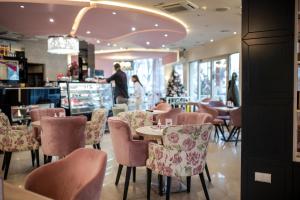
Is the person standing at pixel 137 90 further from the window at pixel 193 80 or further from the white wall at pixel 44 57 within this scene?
the window at pixel 193 80

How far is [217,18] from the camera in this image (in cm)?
752

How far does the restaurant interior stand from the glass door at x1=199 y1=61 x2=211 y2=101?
1.05 meters

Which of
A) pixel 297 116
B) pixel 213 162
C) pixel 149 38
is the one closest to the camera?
pixel 297 116

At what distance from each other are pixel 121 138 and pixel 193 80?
1065 cm

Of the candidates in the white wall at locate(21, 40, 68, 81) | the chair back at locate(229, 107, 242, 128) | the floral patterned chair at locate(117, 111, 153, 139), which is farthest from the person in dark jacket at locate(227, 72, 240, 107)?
the white wall at locate(21, 40, 68, 81)

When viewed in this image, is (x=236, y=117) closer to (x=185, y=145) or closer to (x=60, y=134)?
(x=185, y=145)

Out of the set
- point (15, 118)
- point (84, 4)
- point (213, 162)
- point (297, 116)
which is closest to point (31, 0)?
point (84, 4)

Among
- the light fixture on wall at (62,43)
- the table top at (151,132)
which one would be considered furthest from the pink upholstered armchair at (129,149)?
the light fixture on wall at (62,43)

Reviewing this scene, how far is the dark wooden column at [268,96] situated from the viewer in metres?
3.17

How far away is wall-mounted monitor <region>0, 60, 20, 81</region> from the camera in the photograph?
8.28m

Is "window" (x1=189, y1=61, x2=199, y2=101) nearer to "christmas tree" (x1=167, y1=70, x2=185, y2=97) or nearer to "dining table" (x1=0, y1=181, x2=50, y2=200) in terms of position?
"christmas tree" (x1=167, y1=70, x2=185, y2=97)

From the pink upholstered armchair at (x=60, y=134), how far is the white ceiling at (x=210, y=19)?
2.89 meters

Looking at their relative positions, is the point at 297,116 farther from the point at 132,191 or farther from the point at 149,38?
the point at 149,38

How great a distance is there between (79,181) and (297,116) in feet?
7.86
